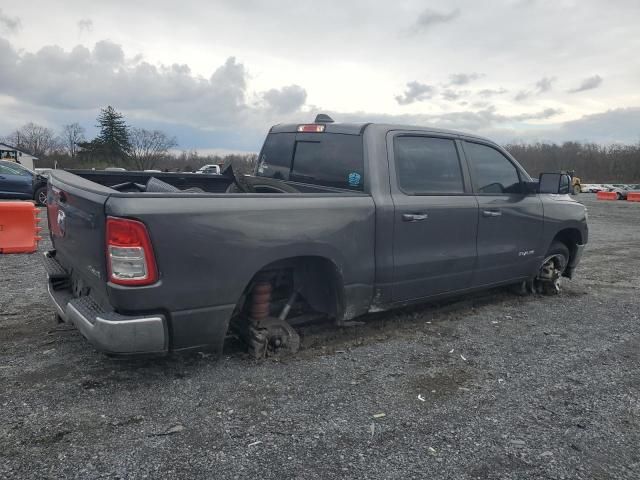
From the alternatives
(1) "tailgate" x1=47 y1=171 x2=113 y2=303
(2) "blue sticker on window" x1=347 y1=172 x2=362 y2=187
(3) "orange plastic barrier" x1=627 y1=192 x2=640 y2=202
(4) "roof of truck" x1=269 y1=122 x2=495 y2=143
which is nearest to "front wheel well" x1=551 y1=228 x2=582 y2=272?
(4) "roof of truck" x1=269 y1=122 x2=495 y2=143

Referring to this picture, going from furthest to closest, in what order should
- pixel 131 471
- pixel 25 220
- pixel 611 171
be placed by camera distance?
pixel 611 171 → pixel 25 220 → pixel 131 471

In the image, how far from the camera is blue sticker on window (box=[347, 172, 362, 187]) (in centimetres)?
403

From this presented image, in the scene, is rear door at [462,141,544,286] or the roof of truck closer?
the roof of truck

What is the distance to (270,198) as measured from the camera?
3393 mm

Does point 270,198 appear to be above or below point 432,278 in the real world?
above

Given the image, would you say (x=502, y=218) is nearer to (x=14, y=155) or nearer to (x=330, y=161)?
(x=330, y=161)

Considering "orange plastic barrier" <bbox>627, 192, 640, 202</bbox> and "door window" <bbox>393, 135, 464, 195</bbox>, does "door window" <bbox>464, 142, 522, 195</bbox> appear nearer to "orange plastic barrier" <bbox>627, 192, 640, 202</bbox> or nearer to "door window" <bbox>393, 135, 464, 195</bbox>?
"door window" <bbox>393, 135, 464, 195</bbox>

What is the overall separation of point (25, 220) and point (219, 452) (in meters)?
6.96

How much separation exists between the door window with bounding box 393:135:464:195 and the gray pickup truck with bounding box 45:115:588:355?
0.04 ft

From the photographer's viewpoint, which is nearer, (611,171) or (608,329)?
(608,329)

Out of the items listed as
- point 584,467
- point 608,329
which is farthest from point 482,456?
point 608,329

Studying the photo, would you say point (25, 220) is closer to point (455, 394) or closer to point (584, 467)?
A: point (455, 394)

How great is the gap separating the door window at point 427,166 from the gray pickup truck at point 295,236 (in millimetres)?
13

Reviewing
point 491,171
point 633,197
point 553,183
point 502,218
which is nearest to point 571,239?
point 553,183
